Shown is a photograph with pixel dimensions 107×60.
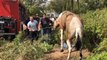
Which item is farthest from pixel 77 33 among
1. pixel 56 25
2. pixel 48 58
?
pixel 56 25

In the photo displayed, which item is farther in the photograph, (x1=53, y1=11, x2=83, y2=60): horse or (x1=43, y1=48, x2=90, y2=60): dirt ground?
(x1=43, y1=48, x2=90, y2=60): dirt ground

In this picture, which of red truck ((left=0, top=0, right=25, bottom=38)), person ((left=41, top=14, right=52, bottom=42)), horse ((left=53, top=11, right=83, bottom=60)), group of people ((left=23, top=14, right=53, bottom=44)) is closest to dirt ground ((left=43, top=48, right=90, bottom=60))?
horse ((left=53, top=11, right=83, bottom=60))

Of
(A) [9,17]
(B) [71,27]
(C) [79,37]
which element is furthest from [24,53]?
(A) [9,17]

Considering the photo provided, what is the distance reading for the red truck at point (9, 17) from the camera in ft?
68.8

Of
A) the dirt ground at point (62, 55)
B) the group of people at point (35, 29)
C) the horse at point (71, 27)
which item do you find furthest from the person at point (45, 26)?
the dirt ground at point (62, 55)

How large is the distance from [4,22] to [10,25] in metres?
0.48

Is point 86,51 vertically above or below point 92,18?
below

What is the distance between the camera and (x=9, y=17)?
71.2 feet

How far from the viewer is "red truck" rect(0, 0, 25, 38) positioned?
21.0m

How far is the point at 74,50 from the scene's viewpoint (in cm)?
1380

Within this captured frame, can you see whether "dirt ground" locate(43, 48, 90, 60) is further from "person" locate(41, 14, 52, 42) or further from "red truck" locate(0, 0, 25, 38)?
"red truck" locate(0, 0, 25, 38)

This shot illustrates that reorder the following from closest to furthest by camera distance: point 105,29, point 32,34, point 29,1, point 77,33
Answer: point 77,33 → point 105,29 → point 32,34 → point 29,1

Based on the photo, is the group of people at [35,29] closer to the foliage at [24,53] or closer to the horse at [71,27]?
the horse at [71,27]

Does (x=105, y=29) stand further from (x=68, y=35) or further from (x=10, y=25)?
(x=10, y=25)
